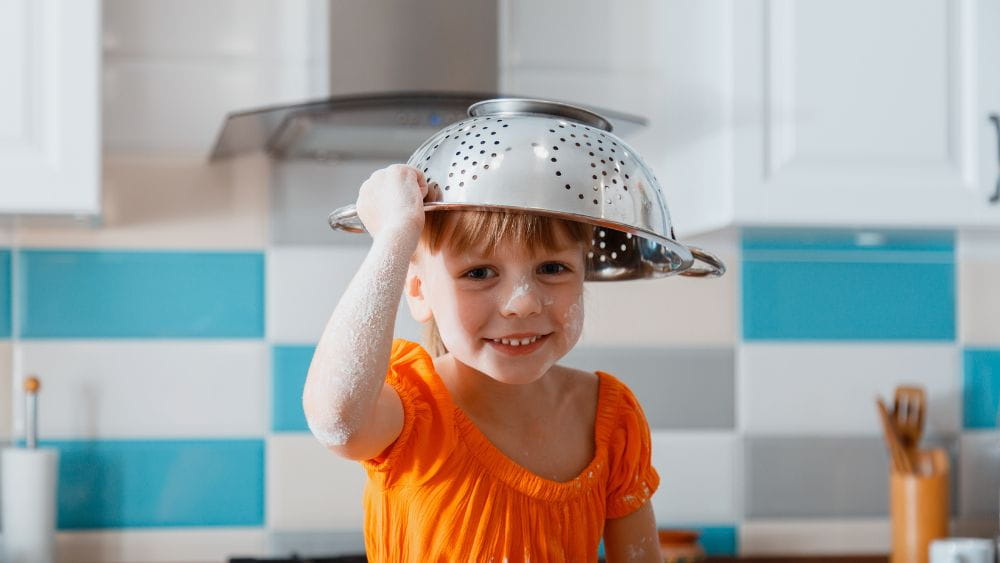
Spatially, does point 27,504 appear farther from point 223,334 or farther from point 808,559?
point 808,559

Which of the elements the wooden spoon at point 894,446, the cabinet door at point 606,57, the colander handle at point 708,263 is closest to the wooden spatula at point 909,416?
the wooden spoon at point 894,446

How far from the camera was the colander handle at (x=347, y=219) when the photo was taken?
0.88 metres

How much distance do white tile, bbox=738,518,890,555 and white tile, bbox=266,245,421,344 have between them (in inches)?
28.4

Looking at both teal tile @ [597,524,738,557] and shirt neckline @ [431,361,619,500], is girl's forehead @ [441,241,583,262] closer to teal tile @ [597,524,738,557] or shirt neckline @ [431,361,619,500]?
shirt neckline @ [431,361,619,500]

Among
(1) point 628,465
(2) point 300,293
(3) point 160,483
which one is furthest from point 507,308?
(3) point 160,483

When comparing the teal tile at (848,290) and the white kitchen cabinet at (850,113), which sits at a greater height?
the white kitchen cabinet at (850,113)

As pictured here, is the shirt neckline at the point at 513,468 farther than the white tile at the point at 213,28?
No

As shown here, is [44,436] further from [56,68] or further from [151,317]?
[56,68]

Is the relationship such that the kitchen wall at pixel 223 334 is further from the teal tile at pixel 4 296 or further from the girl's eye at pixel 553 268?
the girl's eye at pixel 553 268

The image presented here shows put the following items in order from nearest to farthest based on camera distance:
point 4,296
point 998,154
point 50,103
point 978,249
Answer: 1. point 50,103
2. point 998,154
3. point 4,296
4. point 978,249

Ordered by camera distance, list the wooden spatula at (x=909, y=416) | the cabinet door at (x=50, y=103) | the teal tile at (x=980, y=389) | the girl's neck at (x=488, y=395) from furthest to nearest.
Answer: the teal tile at (x=980, y=389), the wooden spatula at (x=909, y=416), the cabinet door at (x=50, y=103), the girl's neck at (x=488, y=395)

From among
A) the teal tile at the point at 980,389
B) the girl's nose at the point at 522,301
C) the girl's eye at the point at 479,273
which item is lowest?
the teal tile at the point at 980,389

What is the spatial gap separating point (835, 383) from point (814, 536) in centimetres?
28

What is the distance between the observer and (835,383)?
81.7 inches
